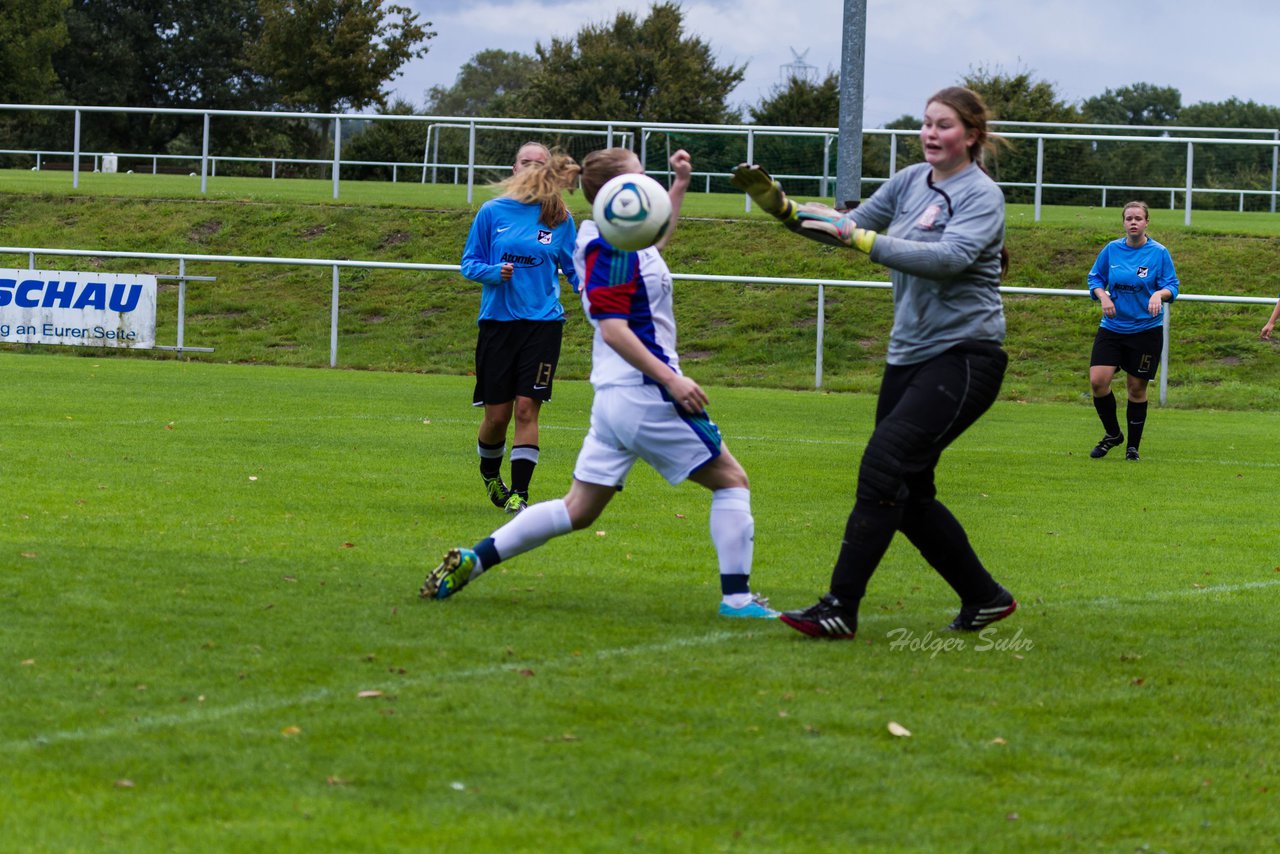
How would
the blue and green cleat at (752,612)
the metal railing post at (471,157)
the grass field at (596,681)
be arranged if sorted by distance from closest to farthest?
the grass field at (596,681) → the blue and green cleat at (752,612) → the metal railing post at (471,157)

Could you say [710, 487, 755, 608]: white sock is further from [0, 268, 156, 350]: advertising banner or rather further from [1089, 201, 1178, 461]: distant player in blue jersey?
[0, 268, 156, 350]: advertising banner

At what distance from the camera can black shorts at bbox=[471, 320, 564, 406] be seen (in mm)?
8875

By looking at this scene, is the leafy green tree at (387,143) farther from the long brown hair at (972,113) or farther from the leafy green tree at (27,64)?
the long brown hair at (972,113)

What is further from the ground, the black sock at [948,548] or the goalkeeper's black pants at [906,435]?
the goalkeeper's black pants at [906,435]

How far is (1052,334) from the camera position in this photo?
21.8m

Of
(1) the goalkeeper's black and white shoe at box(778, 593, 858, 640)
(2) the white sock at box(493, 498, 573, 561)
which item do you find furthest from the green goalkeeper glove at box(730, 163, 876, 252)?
(2) the white sock at box(493, 498, 573, 561)

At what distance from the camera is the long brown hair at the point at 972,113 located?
561 cm

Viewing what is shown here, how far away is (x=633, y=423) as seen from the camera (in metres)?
5.70

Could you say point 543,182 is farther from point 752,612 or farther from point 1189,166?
point 1189,166

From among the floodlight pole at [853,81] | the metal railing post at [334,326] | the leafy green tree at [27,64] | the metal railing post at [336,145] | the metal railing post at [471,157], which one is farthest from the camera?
the leafy green tree at [27,64]

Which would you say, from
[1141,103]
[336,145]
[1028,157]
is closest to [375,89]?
[336,145]

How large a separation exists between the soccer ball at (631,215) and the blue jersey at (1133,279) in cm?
828

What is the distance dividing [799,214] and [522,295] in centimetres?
344

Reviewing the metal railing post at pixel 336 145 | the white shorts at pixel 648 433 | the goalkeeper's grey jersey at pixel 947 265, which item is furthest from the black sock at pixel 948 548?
the metal railing post at pixel 336 145
